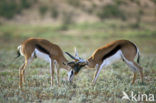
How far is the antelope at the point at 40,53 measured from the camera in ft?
28.2

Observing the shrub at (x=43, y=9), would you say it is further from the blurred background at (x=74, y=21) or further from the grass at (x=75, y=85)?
the grass at (x=75, y=85)

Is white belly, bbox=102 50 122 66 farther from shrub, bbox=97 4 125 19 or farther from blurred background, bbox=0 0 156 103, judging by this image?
shrub, bbox=97 4 125 19

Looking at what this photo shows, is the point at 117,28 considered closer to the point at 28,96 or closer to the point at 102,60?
the point at 102,60

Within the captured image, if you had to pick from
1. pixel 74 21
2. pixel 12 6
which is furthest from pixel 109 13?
pixel 12 6

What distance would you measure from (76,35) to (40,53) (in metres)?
18.3

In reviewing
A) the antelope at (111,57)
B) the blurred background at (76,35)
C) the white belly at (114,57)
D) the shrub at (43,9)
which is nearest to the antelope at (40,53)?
the antelope at (111,57)

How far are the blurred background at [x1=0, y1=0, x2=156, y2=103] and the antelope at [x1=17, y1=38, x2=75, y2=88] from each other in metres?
0.68

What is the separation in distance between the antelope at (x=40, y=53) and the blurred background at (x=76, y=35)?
0.68 meters

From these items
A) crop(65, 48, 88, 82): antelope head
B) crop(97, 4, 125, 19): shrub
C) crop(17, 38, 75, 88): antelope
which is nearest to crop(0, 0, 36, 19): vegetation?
crop(97, 4, 125, 19): shrub

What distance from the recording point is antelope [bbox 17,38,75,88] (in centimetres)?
860

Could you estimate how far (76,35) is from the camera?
27047 mm

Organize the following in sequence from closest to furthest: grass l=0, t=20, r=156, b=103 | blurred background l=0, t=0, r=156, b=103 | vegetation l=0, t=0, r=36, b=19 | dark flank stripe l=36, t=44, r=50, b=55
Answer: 1. grass l=0, t=20, r=156, b=103
2. blurred background l=0, t=0, r=156, b=103
3. dark flank stripe l=36, t=44, r=50, b=55
4. vegetation l=0, t=0, r=36, b=19

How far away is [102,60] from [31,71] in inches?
141

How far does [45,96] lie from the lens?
7508mm
